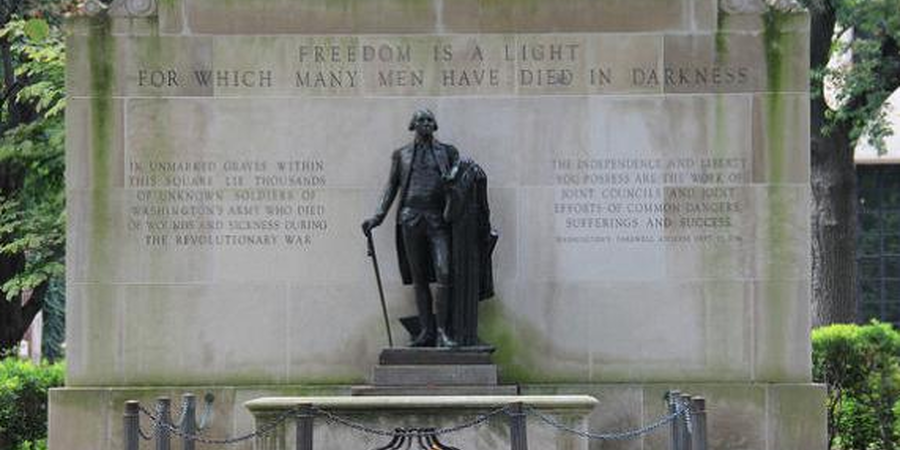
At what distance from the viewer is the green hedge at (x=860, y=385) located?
2341cm

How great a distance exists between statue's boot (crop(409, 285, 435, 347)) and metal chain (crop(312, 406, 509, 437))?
2.26 metres

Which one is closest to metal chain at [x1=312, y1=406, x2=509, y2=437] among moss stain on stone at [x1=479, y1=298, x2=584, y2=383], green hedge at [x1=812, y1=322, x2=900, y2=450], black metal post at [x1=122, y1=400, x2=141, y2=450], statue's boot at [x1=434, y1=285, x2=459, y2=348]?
black metal post at [x1=122, y1=400, x2=141, y2=450]

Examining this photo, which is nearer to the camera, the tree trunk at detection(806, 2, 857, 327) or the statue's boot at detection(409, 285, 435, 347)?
the statue's boot at detection(409, 285, 435, 347)

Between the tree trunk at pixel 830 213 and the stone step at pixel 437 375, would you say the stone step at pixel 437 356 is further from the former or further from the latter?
the tree trunk at pixel 830 213

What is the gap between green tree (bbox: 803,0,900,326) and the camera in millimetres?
28797

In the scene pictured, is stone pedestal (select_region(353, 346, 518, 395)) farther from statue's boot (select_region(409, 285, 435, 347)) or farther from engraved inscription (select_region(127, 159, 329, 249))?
engraved inscription (select_region(127, 159, 329, 249))

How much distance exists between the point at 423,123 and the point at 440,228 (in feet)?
3.71

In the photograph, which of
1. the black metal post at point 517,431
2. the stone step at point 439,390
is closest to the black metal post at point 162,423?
the stone step at point 439,390

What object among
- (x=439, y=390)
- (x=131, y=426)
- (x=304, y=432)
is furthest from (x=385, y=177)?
(x=131, y=426)

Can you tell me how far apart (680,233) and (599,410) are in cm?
217

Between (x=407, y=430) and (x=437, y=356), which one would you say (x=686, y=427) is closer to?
(x=407, y=430)

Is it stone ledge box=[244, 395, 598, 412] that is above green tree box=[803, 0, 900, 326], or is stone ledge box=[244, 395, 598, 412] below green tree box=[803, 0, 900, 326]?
below

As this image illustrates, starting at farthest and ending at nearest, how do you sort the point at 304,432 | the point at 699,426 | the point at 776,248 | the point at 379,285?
the point at 776,248, the point at 379,285, the point at 304,432, the point at 699,426

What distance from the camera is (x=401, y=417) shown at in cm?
1714
